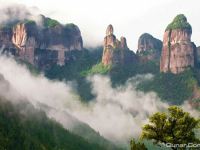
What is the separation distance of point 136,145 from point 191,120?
20.3 ft

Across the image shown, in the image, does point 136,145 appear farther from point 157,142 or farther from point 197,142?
point 197,142

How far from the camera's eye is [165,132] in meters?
51.1

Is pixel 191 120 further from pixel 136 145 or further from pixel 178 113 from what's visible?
pixel 136 145

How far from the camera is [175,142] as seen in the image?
1973 inches

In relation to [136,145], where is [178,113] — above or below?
above

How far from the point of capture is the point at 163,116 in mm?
50906

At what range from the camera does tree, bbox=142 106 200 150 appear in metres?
50.4

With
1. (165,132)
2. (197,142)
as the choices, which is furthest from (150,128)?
(197,142)

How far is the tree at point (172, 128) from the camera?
50444 mm

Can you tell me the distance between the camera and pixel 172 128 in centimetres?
5081

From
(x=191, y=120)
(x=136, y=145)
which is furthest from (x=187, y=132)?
(x=136, y=145)

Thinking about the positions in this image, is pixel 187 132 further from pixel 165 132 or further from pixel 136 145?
pixel 136 145

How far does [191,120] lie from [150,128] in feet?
13.9

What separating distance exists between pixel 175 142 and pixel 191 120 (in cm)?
295
